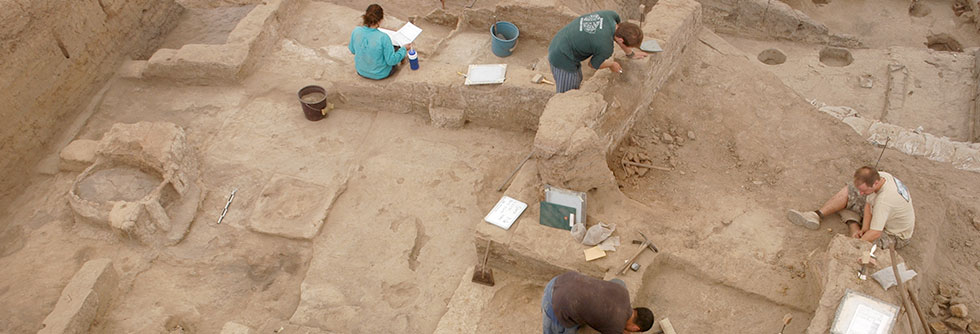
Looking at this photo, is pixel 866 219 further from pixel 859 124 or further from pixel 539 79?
pixel 539 79

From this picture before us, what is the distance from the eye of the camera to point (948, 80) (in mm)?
9320

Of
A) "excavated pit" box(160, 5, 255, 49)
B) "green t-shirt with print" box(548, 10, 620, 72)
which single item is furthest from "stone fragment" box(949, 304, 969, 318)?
"excavated pit" box(160, 5, 255, 49)

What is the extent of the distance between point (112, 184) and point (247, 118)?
5.05 feet

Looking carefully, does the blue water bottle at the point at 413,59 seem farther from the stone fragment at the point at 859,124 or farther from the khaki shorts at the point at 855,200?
the stone fragment at the point at 859,124

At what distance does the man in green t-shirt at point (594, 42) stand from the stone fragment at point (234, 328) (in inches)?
138

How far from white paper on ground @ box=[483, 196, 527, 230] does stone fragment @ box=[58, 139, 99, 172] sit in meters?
4.10

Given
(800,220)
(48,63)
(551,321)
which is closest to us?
A: (551,321)

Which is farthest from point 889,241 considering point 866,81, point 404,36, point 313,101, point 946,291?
point 866,81

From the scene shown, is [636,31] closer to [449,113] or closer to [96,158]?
[449,113]

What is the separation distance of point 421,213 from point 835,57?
28.4ft

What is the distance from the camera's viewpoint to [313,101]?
664cm

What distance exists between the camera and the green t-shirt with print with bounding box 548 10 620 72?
206 inches

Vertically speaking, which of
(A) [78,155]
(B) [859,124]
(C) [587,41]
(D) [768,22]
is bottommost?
(D) [768,22]

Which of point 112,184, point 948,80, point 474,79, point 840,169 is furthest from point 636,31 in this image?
point 948,80
